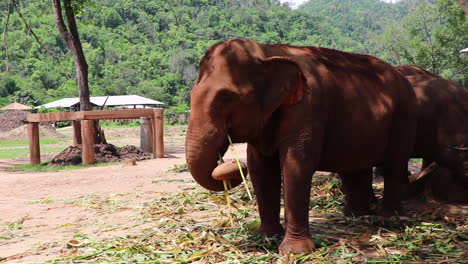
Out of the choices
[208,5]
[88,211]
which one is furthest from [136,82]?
[88,211]

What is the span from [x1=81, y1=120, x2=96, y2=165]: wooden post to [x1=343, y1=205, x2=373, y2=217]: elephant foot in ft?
31.8

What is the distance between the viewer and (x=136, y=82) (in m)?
82.4

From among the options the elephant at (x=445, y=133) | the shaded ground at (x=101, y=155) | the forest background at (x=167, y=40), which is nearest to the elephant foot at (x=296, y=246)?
the elephant at (x=445, y=133)

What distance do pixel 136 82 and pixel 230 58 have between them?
3146 inches

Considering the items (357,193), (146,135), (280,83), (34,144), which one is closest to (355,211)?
(357,193)

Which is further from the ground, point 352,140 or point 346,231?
point 352,140

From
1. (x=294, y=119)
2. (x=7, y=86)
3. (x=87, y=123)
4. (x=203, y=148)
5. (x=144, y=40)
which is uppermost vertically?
(x=144, y=40)

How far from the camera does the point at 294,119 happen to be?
14.6ft

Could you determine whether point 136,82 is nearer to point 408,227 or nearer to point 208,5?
point 208,5

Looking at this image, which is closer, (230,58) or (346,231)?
(230,58)

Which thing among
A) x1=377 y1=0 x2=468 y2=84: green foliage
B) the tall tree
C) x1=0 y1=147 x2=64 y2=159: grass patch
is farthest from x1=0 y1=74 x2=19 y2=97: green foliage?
the tall tree

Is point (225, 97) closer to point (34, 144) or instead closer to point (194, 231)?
point (194, 231)

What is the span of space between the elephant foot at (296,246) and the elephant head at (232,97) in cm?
67

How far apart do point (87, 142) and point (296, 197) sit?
10714 mm
